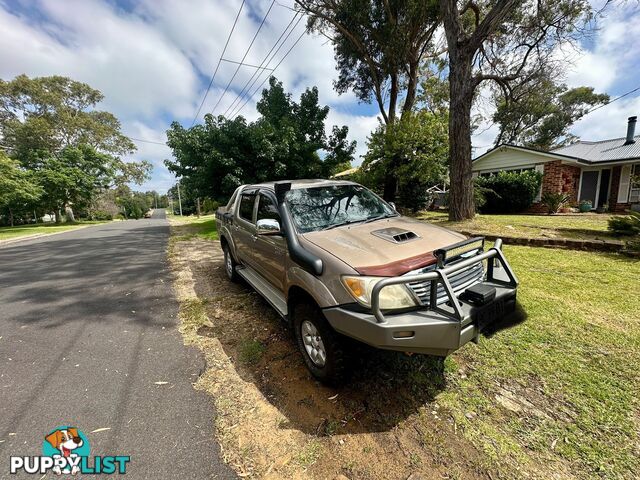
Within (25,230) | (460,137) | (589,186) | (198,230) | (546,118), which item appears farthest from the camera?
(546,118)

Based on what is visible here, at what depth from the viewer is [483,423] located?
2.03m

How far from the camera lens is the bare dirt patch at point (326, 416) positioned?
179 centimetres

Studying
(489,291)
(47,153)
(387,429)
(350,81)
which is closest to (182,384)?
(387,429)

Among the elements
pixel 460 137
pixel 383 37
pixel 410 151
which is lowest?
pixel 460 137

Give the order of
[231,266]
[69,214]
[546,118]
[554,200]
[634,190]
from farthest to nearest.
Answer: [69,214] < [546,118] < [634,190] < [554,200] < [231,266]

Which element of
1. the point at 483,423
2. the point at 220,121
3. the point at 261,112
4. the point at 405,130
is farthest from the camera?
the point at 261,112

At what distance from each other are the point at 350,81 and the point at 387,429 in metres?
17.2

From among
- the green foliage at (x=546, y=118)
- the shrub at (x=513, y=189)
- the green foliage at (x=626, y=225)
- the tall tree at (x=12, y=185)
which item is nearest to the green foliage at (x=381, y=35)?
the shrub at (x=513, y=189)

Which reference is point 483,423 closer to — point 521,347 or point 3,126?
point 521,347

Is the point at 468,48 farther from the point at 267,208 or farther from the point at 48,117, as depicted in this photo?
the point at 48,117

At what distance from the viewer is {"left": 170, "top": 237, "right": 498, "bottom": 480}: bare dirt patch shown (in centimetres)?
179

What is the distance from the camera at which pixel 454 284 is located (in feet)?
7.65

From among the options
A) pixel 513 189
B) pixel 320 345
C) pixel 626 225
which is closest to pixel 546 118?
pixel 513 189

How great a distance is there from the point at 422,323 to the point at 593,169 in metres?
20.5
